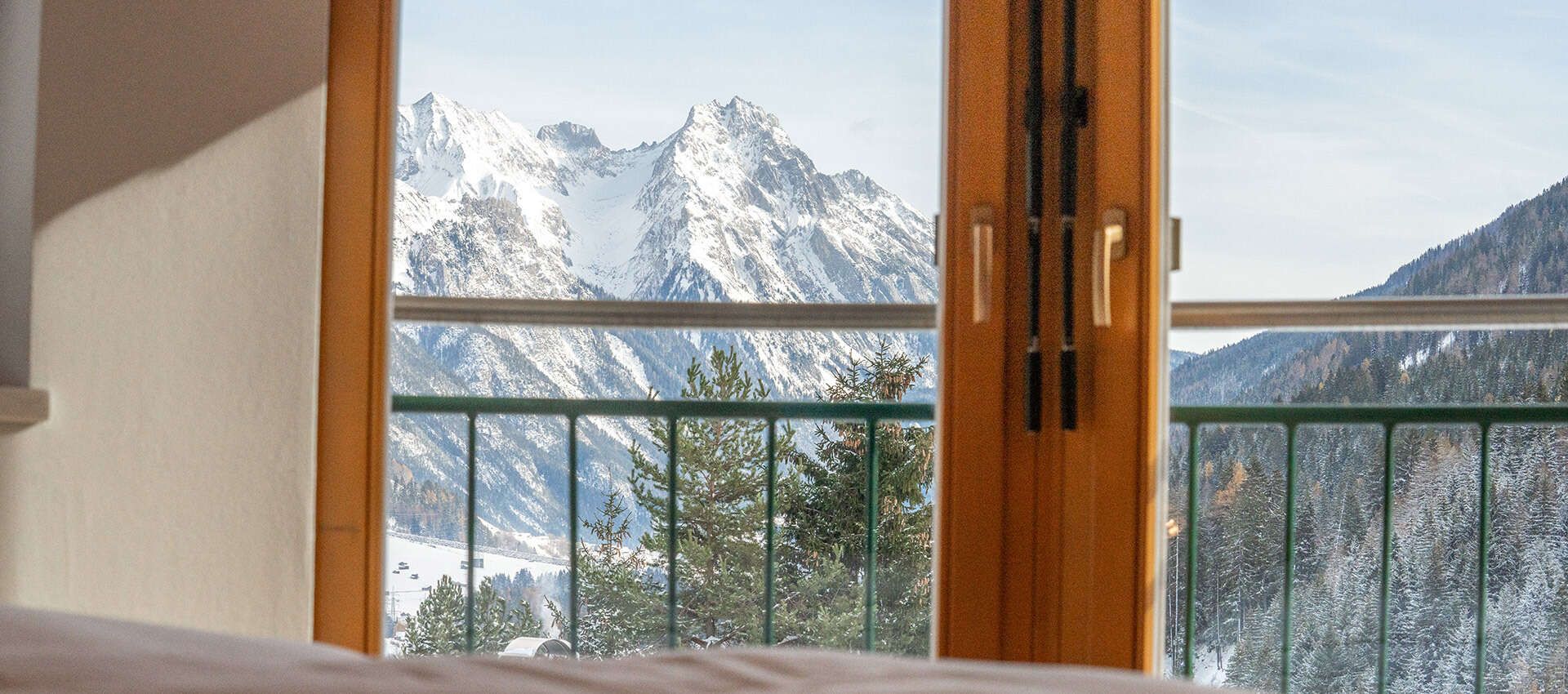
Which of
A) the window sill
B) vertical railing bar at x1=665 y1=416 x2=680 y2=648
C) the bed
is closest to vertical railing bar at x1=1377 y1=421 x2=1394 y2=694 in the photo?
vertical railing bar at x1=665 y1=416 x2=680 y2=648

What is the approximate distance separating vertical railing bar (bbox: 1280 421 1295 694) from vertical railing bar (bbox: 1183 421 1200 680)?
137mm

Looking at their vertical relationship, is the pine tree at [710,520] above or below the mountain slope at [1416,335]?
below

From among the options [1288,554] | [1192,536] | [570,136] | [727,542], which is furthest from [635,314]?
[1288,554]

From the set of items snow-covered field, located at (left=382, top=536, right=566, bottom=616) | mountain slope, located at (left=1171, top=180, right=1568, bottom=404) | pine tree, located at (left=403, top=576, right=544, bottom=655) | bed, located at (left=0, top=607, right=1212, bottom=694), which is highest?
mountain slope, located at (left=1171, top=180, right=1568, bottom=404)

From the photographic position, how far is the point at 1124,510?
170 centimetres

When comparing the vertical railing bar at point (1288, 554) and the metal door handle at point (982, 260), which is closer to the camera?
the metal door handle at point (982, 260)

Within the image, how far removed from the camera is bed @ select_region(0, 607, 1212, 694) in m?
0.56

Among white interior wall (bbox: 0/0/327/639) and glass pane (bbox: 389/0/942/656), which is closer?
white interior wall (bbox: 0/0/327/639)

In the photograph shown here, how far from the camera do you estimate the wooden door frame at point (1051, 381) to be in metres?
1.70

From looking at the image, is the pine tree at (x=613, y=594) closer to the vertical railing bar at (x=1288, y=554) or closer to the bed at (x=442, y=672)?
the vertical railing bar at (x=1288, y=554)

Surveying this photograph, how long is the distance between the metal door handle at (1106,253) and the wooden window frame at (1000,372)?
2cm

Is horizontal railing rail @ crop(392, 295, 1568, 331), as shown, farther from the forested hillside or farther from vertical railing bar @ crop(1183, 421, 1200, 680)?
vertical railing bar @ crop(1183, 421, 1200, 680)

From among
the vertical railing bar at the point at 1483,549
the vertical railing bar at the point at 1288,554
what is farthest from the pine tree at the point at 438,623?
the vertical railing bar at the point at 1483,549

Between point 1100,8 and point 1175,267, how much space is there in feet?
1.27
